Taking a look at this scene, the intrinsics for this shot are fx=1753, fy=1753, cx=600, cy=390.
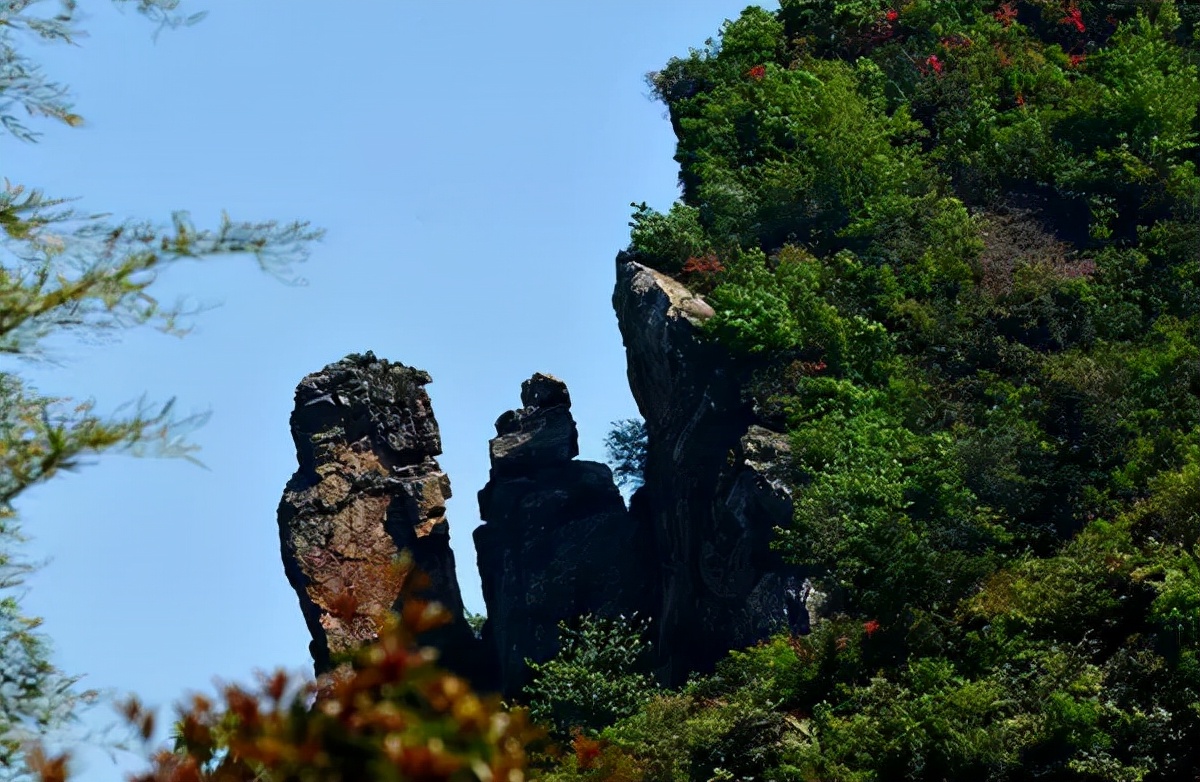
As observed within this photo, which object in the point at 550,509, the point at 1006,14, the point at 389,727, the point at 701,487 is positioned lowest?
the point at 389,727

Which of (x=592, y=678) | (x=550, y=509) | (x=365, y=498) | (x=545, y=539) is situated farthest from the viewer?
(x=550, y=509)

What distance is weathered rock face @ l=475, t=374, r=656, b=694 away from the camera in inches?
1177

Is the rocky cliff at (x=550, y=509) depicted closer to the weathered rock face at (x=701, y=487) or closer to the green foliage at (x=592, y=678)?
the weathered rock face at (x=701, y=487)

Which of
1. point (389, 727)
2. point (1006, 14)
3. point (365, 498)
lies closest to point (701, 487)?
point (365, 498)

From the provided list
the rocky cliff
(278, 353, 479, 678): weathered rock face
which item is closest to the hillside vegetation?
the rocky cliff

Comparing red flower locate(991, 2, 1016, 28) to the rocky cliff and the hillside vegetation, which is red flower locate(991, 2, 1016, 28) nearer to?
the hillside vegetation

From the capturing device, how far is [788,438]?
26.0m

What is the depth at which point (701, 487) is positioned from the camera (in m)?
28.2

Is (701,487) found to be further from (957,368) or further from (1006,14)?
(1006,14)

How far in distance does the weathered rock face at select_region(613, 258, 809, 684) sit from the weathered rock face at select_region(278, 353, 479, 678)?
4.12 m

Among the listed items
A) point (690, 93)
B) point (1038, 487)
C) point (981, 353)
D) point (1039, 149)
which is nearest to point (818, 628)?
point (1038, 487)

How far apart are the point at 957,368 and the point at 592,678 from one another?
7338 mm

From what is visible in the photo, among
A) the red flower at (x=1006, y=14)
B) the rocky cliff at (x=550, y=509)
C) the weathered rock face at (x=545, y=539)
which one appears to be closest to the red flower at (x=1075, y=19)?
the red flower at (x=1006, y=14)

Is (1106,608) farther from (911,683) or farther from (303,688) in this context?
(303,688)
